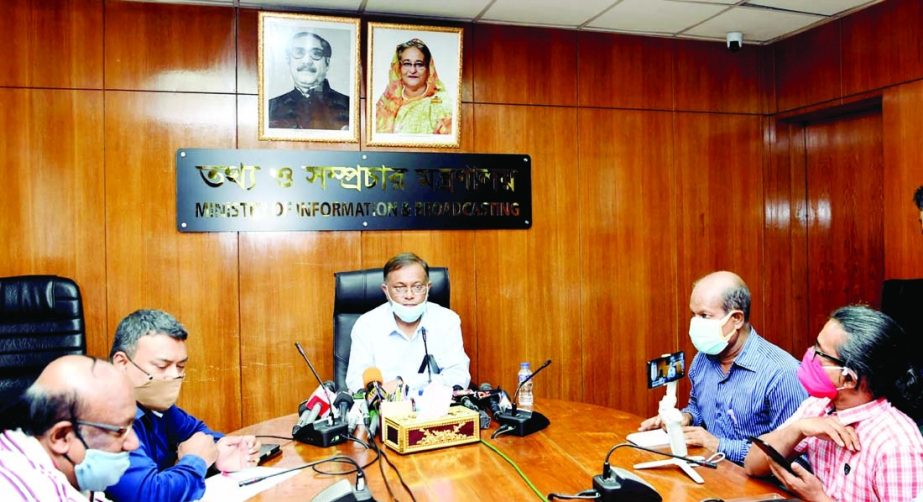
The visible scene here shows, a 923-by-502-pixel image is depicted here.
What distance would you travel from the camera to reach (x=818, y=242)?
4.23 metres

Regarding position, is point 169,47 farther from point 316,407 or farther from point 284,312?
point 316,407

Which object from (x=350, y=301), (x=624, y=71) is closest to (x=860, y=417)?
(x=350, y=301)

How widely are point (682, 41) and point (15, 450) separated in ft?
13.4

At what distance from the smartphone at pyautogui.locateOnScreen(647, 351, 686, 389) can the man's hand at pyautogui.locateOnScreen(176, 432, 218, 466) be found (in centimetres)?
124

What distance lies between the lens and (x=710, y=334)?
2.15m

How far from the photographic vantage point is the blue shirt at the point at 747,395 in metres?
1.98

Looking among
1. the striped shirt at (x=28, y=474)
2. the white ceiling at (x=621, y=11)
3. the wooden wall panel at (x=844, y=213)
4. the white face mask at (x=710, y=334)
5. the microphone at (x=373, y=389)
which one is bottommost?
the microphone at (x=373, y=389)

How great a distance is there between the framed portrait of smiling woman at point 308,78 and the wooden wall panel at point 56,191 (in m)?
0.85

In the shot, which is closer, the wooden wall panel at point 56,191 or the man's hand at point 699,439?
the man's hand at point 699,439

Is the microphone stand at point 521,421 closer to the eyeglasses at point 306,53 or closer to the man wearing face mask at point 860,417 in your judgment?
the man wearing face mask at point 860,417

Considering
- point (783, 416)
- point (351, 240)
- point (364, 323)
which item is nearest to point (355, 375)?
point (364, 323)

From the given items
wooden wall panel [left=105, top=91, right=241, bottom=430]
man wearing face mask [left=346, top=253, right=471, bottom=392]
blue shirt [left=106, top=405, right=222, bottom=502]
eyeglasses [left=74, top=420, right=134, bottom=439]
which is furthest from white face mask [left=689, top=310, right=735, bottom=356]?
wooden wall panel [left=105, top=91, right=241, bottom=430]

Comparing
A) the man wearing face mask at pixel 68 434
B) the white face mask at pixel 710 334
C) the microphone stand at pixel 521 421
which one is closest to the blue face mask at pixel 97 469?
the man wearing face mask at pixel 68 434

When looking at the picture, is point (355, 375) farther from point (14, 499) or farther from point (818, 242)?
point (818, 242)
